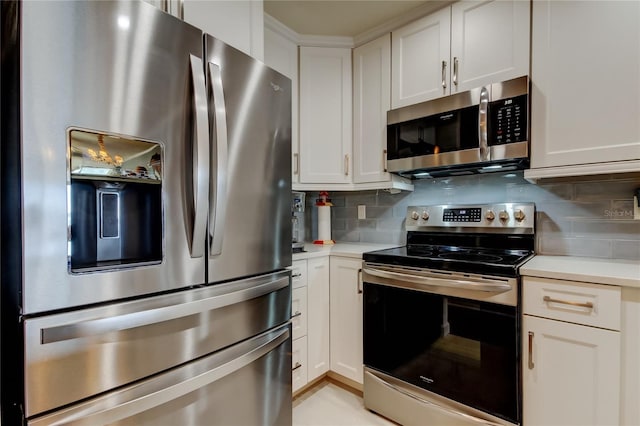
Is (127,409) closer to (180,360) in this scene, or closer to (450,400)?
(180,360)

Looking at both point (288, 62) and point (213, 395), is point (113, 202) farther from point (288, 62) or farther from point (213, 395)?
point (288, 62)

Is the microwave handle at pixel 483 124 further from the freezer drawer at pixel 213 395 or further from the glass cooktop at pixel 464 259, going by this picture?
the freezer drawer at pixel 213 395

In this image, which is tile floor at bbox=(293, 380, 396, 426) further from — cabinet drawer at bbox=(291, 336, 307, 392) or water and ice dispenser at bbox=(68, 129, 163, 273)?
water and ice dispenser at bbox=(68, 129, 163, 273)

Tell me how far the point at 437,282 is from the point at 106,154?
145cm

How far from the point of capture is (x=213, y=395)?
117 cm

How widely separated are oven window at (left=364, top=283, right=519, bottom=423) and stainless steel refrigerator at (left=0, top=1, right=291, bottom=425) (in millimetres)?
730

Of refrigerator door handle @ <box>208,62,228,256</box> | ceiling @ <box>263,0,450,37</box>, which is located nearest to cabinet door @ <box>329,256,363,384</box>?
refrigerator door handle @ <box>208,62,228,256</box>

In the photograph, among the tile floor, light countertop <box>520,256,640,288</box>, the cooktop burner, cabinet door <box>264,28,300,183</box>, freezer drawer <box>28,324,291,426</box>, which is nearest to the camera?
freezer drawer <box>28,324,291,426</box>

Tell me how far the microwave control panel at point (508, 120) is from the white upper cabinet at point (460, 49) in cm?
14

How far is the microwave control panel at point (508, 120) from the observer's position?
1.62m

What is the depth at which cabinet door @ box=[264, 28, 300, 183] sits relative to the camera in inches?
82.8

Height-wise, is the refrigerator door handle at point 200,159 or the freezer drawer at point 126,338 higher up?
the refrigerator door handle at point 200,159

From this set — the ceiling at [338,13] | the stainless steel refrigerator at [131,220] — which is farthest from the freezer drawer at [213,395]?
the ceiling at [338,13]

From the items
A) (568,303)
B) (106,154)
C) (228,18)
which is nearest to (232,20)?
(228,18)
